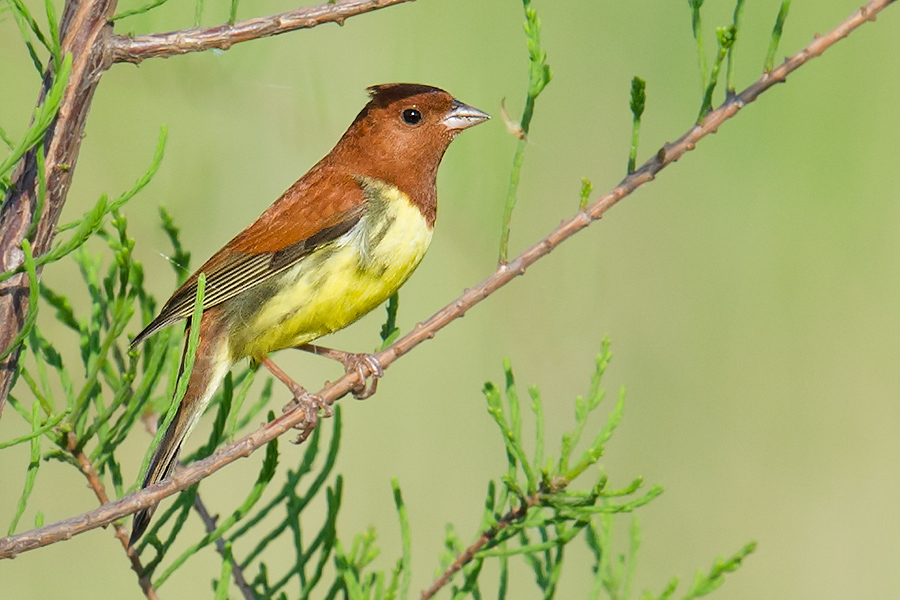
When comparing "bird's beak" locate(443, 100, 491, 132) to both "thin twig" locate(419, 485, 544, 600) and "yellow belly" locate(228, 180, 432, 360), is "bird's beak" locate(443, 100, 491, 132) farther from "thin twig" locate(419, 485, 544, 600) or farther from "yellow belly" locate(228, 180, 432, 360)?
"thin twig" locate(419, 485, 544, 600)

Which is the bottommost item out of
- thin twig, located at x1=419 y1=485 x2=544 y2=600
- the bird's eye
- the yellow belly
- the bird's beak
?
thin twig, located at x1=419 y1=485 x2=544 y2=600

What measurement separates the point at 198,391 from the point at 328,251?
2.12 ft

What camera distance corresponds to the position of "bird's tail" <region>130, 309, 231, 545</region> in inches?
134

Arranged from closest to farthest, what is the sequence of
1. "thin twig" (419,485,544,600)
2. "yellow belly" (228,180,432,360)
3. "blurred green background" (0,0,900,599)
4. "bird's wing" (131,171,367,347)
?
"thin twig" (419,485,544,600) < "yellow belly" (228,180,432,360) < "bird's wing" (131,171,367,347) < "blurred green background" (0,0,900,599)

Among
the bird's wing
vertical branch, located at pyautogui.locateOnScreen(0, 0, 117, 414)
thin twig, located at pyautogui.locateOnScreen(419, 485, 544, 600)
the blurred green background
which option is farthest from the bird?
vertical branch, located at pyautogui.locateOnScreen(0, 0, 117, 414)


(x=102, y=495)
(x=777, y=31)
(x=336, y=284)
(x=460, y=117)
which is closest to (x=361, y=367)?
(x=336, y=284)

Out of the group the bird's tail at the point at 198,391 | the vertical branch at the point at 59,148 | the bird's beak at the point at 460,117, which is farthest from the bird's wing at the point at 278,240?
the vertical branch at the point at 59,148

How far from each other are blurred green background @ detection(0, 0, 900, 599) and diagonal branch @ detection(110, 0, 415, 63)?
219cm

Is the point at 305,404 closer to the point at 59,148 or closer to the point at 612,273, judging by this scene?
the point at 59,148

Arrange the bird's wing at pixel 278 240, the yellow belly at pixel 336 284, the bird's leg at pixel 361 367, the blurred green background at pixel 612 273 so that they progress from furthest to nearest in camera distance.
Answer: the blurred green background at pixel 612 273 → the bird's wing at pixel 278 240 → the yellow belly at pixel 336 284 → the bird's leg at pixel 361 367

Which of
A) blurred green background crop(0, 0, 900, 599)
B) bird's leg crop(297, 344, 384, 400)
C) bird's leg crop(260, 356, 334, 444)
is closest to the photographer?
bird's leg crop(297, 344, 384, 400)

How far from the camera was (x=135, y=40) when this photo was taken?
2316 millimetres

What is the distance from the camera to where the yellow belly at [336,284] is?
3.54 metres

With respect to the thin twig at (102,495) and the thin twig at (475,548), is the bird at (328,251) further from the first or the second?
the thin twig at (475,548)
